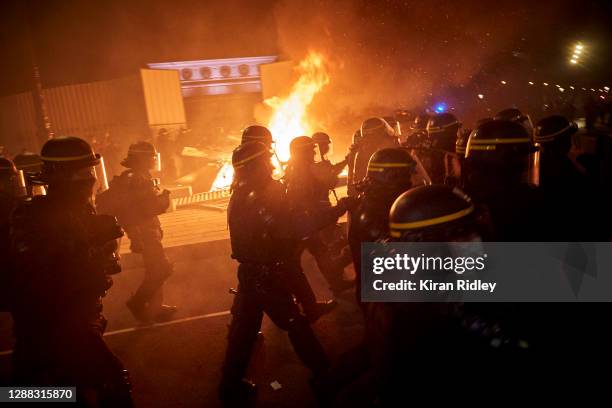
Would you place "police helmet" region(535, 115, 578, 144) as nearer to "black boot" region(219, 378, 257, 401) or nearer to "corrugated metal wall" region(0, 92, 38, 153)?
"black boot" region(219, 378, 257, 401)

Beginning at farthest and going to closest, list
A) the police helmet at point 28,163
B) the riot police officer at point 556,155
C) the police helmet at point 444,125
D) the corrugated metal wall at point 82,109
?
the corrugated metal wall at point 82,109
the police helmet at point 28,163
the police helmet at point 444,125
the riot police officer at point 556,155

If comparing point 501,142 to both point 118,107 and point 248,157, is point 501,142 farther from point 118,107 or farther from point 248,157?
point 118,107

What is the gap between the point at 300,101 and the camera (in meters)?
15.1

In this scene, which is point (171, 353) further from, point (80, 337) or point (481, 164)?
point (481, 164)

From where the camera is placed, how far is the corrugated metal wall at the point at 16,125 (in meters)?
16.2

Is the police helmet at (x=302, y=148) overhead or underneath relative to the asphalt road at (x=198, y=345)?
overhead

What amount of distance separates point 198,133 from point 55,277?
14.5 meters

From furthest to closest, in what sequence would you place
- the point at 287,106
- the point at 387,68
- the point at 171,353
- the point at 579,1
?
the point at 287,106 < the point at 387,68 < the point at 579,1 < the point at 171,353

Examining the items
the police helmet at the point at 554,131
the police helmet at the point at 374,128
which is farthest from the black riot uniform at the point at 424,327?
the police helmet at the point at 374,128

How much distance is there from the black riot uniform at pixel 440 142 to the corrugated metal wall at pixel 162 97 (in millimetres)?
11934

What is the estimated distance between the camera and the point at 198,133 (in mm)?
16453

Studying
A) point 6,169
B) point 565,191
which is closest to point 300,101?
point 6,169

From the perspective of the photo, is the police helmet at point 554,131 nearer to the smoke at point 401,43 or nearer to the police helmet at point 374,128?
the police helmet at point 374,128

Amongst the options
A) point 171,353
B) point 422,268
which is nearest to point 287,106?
point 171,353
